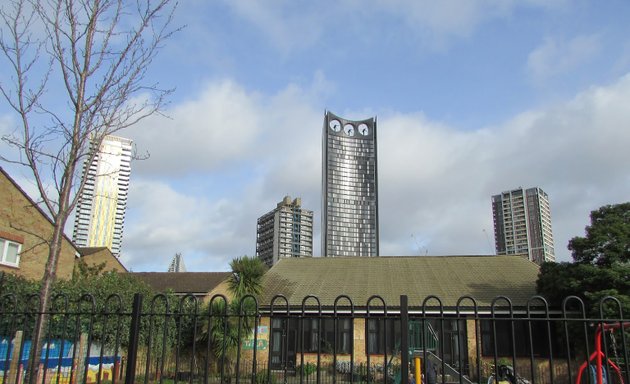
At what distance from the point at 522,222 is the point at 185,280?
309ft

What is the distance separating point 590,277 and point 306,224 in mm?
135303

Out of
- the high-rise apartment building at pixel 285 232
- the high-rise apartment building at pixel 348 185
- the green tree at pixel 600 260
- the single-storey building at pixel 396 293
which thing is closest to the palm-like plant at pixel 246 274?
the single-storey building at pixel 396 293

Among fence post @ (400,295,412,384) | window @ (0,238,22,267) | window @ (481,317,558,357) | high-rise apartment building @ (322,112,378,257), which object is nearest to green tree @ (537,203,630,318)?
window @ (481,317,558,357)

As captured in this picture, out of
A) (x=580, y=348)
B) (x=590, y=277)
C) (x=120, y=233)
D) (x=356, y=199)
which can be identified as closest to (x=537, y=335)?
(x=580, y=348)

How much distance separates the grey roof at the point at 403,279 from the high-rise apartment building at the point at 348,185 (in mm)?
77845

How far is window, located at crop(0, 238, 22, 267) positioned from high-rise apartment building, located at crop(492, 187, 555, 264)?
10100 cm

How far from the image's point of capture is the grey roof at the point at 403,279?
25.1 meters

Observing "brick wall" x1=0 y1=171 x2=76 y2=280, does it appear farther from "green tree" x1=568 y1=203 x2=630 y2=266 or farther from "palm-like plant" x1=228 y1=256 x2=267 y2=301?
"green tree" x1=568 y1=203 x2=630 y2=266

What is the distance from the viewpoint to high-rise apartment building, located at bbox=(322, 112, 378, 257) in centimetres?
11006

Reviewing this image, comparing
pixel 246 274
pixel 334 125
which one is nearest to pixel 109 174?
pixel 246 274

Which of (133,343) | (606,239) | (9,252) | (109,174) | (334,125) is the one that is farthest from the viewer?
(334,125)

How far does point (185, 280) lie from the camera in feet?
117

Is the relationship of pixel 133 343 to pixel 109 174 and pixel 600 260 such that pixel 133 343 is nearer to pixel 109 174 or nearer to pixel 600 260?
pixel 109 174

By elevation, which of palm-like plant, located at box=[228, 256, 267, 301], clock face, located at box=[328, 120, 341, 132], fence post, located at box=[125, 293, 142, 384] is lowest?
fence post, located at box=[125, 293, 142, 384]
